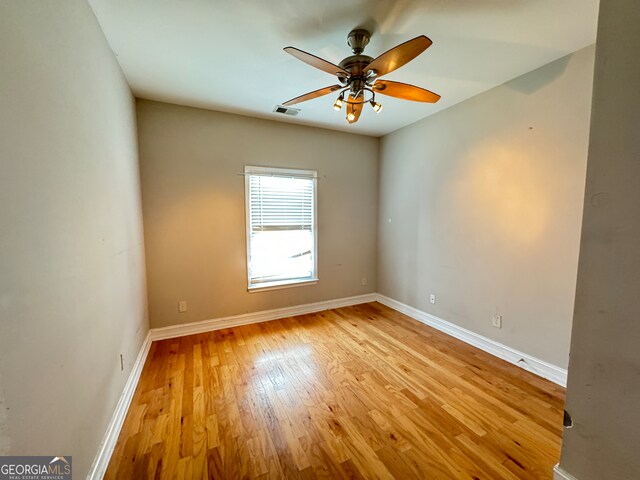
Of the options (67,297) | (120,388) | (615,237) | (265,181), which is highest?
(265,181)

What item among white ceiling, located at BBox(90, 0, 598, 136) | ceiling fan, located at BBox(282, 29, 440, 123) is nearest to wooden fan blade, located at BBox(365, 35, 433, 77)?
ceiling fan, located at BBox(282, 29, 440, 123)

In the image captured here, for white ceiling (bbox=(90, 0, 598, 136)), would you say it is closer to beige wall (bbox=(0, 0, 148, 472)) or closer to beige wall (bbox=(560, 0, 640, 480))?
beige wall (bbox=(0, 0, 148, 472))

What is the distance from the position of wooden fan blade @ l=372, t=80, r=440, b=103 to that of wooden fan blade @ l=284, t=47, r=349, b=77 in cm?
26

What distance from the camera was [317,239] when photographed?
361 cm

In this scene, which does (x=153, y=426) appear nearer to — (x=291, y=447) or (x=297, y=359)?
(x=291, y=447)

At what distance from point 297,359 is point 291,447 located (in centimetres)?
93

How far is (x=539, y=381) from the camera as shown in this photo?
2.08 m

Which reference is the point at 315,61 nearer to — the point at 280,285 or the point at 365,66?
the point at 365,66

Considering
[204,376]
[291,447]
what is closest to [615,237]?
[291,447]

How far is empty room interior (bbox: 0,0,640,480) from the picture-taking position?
2.59ft

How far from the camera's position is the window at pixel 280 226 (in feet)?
10.6

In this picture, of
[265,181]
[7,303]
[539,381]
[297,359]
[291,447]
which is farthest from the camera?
[265,181]

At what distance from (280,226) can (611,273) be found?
301cm

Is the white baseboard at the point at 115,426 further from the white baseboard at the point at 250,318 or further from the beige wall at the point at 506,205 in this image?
the beige wall at the point at 506,205
